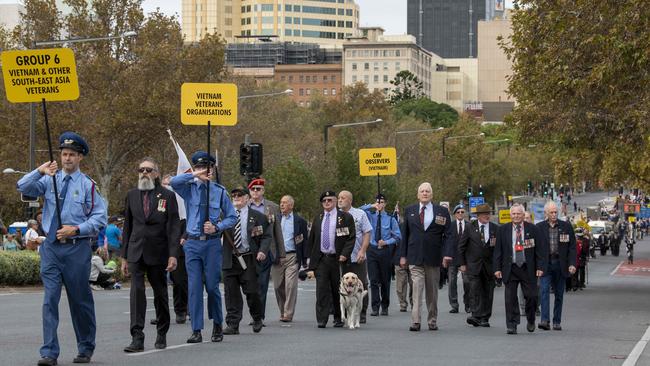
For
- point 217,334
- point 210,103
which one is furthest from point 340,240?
point 217,334

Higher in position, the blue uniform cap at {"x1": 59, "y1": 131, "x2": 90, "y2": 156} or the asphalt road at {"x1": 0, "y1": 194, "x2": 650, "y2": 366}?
the blue uniform cap at {"x1": 59, "y1": 131, "x2": 90, "y2": 156}

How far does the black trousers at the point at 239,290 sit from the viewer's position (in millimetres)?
17516

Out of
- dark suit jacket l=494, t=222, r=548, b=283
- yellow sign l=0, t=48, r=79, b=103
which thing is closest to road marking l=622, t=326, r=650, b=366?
dark suit jacket l=494, t=222, r=548, b=283

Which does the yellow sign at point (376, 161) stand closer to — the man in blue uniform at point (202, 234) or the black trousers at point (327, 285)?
the black trousers at point (327, 285)

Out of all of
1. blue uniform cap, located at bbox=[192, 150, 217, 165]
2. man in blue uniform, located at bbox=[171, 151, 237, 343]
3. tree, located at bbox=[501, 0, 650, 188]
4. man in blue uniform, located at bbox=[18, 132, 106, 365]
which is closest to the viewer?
man in blue uniform, located at bbox=[18, 132, 106, 365]

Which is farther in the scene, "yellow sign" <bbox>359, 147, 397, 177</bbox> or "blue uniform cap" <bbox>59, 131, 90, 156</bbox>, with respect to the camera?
"yellow sign" <bbox>359, 147, 397, 177</bbox>

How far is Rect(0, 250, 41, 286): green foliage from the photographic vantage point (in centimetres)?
2972

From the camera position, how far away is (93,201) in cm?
1308

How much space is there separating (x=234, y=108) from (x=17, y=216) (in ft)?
212

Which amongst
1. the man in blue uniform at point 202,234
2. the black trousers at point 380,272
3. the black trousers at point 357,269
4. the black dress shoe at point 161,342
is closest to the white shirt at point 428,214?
the black trousers at point 357,269

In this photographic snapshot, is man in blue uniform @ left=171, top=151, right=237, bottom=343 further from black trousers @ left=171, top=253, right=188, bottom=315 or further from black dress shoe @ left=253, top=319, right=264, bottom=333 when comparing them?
black trousers @ left=171, top=253, right=188, bottom=315

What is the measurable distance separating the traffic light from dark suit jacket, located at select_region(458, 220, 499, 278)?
43.6 ft

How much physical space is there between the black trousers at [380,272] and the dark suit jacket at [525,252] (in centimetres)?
361

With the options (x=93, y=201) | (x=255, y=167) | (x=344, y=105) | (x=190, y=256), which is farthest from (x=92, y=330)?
(x=344, y=105)
